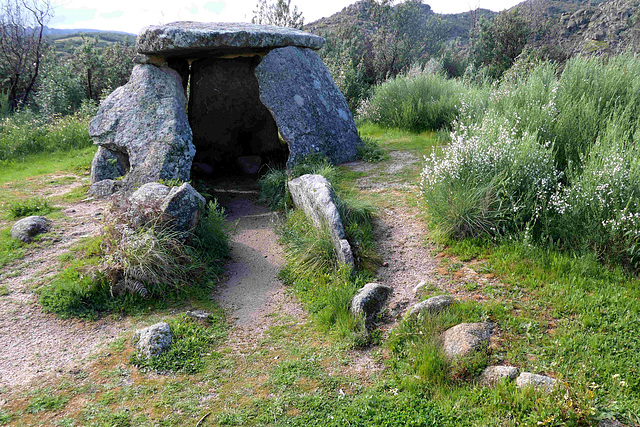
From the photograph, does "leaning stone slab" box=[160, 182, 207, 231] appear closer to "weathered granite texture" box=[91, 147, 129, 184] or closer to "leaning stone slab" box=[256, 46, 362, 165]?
"leaning stone slab" box=[256, 46, 362, 165]

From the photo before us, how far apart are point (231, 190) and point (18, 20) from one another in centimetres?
1356

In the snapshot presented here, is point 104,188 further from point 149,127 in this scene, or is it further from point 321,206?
point 321,206

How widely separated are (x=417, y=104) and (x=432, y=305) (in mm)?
7380

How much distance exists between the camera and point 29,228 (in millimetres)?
6355

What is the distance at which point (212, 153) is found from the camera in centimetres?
1028

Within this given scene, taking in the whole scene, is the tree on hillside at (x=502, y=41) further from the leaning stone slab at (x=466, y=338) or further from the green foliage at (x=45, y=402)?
the green foliage at (x=45, y=402)

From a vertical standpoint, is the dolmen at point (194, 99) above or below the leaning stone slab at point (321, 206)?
above

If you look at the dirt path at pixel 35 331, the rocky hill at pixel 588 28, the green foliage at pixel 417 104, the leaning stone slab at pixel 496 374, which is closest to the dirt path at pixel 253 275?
the dirt path at pixel 35 331

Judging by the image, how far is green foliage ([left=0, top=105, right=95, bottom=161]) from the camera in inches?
420

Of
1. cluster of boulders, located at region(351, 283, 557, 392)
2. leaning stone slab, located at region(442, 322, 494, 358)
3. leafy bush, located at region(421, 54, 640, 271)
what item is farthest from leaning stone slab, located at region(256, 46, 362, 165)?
leaning stone slab, located at region(442, 322, 494, 358)

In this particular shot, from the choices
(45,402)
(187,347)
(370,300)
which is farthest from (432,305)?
(45,402)

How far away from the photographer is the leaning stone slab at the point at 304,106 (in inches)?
317

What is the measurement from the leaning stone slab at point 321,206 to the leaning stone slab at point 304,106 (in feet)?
4.79

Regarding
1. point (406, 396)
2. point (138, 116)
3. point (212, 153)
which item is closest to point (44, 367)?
point (406, 396)
